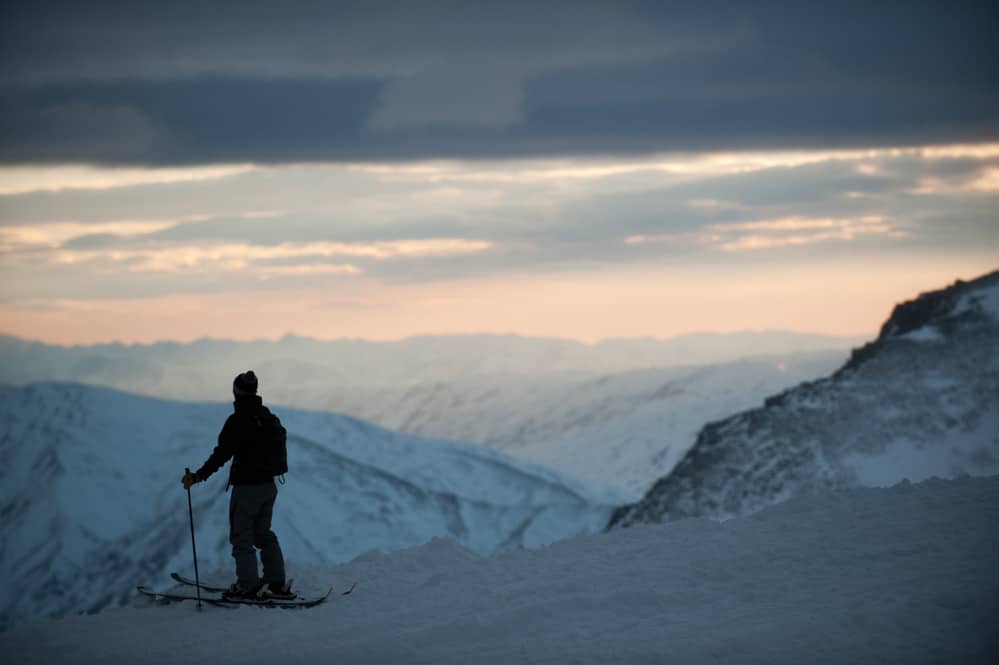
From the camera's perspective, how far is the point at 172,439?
86.4 meters

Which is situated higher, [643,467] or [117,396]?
[117,396]

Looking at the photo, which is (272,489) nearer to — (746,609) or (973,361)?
(746,609)

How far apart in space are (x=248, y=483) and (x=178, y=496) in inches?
2913

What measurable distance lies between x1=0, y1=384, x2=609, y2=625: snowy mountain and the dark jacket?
59046mm

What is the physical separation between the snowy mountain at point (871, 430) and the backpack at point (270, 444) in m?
25.6

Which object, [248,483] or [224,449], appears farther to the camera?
[248,483]

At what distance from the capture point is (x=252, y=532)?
502 inches

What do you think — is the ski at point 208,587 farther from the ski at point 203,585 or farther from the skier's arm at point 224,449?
the skier's arm at point 224,449

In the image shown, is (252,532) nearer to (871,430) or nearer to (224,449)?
(224,449)

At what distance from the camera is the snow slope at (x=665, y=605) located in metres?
9.60

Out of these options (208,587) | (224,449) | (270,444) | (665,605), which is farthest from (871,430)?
(224,449)

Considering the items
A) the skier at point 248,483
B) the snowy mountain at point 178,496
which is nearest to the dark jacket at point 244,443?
the skier at point 248,483

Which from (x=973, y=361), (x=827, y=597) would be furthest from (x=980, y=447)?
(x=827, y=597)

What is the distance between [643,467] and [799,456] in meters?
119
